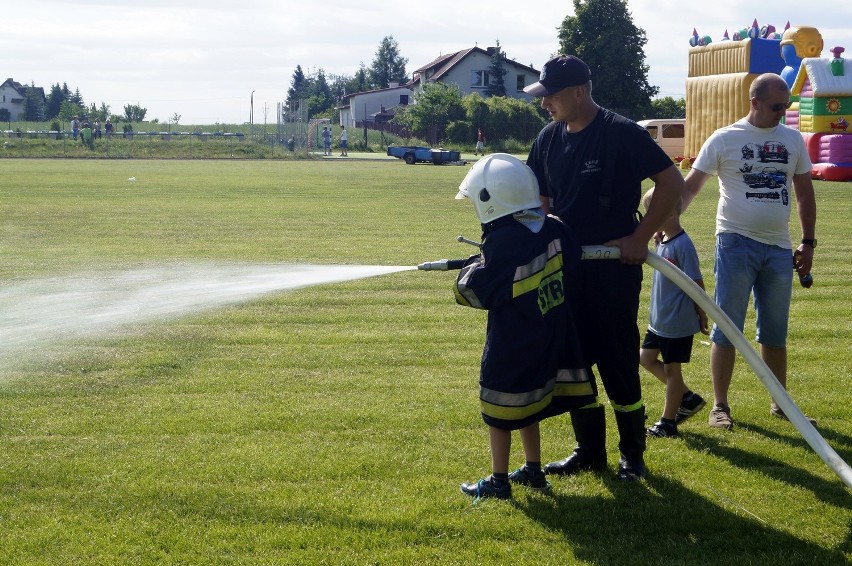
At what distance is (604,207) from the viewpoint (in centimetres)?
500

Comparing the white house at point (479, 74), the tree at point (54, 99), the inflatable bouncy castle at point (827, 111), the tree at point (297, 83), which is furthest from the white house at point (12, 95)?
the inflatable bouncy castle at point (827, 111)

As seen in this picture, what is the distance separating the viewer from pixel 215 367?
7.68m

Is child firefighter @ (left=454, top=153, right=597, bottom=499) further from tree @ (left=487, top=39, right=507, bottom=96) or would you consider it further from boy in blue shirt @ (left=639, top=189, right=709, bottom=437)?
tree @ (left=487, top=39, right=507, bottom=96)

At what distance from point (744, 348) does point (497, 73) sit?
95.2 metres

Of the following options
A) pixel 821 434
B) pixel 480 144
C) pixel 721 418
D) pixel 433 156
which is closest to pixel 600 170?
pixel 721 418

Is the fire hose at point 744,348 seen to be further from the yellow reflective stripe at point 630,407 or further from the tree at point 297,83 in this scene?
the tree at point 297,83

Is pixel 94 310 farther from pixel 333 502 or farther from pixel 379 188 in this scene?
pixel 379 188

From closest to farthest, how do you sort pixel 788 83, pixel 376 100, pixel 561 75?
pixel 561 75 → pixel 788 83 → pixel 376 100

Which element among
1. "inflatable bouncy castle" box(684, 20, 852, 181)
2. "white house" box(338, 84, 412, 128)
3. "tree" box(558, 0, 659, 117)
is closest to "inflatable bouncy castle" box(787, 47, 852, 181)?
"inflatable bouncy castle" box(684, 20, 852, 181)

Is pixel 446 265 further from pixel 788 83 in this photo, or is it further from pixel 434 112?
pixel 434 112

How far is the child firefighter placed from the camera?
4.70 m

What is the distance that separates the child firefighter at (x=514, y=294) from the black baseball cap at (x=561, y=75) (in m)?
0.42

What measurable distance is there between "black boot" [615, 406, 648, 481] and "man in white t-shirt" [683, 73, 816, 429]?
3.61 feet

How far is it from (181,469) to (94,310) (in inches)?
193
